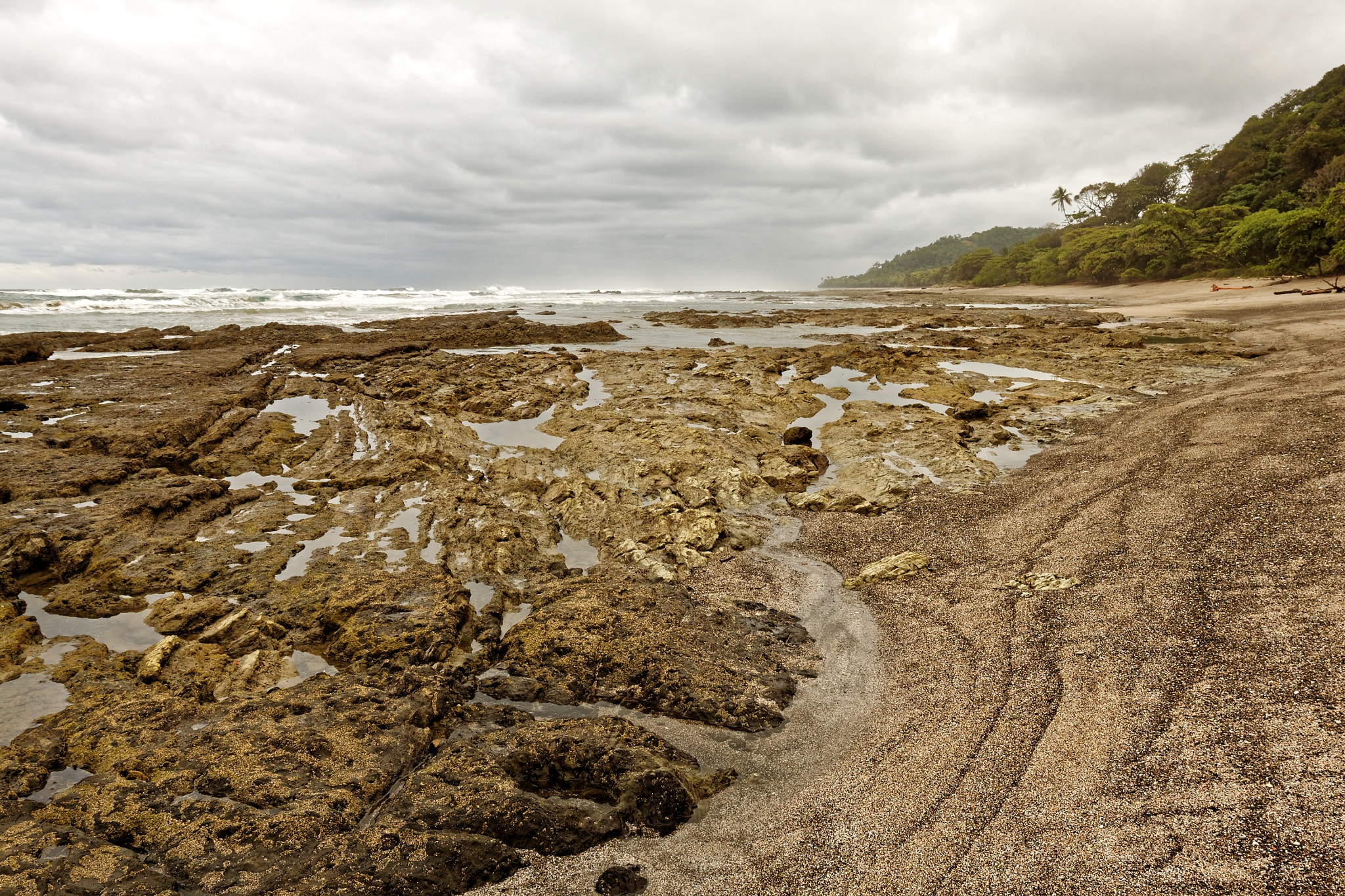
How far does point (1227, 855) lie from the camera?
8.82 ft

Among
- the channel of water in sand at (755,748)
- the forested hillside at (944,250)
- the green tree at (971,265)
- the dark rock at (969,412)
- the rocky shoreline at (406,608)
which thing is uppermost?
the forested hillside at (944,250)

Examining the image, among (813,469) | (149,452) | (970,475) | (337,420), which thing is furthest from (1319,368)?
(149,452)

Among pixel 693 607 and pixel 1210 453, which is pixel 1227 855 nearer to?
pixel 693 607

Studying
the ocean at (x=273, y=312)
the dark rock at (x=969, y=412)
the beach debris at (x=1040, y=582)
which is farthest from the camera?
the ocean at (x=273, y=312)

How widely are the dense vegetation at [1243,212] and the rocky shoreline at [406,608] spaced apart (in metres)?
33.8

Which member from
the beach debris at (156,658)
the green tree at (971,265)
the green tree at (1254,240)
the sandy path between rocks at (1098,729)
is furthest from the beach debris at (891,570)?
the green tree at (971,265)

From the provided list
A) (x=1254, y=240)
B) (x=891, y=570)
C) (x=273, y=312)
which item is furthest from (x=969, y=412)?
(x=273, y=312)

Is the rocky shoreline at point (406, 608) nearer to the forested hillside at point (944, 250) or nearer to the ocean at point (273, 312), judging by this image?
the ocean at point (273, 312)

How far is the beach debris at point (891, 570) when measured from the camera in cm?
666

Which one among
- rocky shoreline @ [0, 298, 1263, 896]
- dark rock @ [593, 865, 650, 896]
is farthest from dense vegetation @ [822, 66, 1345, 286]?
dark rock @ [593, 865, 650, 896]

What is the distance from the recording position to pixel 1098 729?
3773mm

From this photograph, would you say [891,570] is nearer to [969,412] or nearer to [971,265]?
[969,412]

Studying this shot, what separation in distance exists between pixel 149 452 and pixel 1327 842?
1446cm

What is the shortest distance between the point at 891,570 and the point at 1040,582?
5.02 feet
